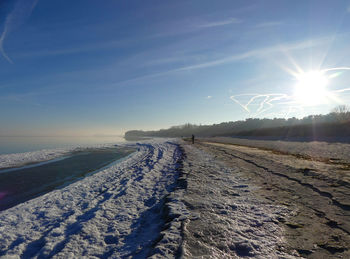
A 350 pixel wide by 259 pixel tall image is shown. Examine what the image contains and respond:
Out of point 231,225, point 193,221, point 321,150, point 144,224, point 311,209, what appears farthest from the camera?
point 321,150

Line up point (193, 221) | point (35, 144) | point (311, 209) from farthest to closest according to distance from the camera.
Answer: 1. point (35, 144)
2. point (311, 209)
3. point (193, 221)

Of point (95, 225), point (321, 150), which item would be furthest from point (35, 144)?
point (321, 150)

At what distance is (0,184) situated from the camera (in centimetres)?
1070

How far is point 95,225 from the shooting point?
512 centimetres

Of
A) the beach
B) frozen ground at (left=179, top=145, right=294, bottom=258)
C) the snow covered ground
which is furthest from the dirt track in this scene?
the snow covered ground

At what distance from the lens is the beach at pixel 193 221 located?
357 centimetres

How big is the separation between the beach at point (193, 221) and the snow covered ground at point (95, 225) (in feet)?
0.08

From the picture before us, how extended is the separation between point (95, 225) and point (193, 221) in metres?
2.97

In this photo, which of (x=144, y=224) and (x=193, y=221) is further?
(x=144, y=224)

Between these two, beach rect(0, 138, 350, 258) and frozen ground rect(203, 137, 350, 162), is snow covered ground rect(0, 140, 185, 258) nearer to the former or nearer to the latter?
beach rect(0, 138, 350, 258)

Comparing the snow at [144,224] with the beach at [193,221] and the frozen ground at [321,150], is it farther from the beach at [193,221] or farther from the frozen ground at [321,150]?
the frozen ground at [321,150]

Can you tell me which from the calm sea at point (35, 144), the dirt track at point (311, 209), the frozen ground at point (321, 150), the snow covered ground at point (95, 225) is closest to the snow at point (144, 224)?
the snow covered ground at point (95, 225)

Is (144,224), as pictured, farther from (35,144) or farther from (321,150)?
(35,144)

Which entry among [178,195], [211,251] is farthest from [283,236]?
[178,195]
